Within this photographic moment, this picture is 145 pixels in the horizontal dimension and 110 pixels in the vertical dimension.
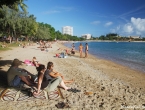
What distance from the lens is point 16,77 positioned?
6.27 m

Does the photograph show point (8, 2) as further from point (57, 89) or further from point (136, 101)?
point (136, 101)

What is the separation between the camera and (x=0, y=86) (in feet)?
21.8

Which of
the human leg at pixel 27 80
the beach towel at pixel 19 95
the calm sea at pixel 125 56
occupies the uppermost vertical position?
the human leg at pixel 27 80

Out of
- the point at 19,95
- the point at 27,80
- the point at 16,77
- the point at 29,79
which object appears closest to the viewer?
the point at 19,95

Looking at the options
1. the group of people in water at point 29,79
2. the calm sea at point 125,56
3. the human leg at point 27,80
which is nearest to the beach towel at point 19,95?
the group of people in water at point 29,79

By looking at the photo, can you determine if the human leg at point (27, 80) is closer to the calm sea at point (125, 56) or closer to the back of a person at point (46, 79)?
the back of a person at point (46, 79)

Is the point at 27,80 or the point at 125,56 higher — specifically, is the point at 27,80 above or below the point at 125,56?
above

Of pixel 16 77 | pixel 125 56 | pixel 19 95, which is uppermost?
pixel 16 77

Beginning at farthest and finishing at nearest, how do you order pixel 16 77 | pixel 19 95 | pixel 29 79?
1. pixel 29 79
2. pixel 16 77
3. pixel 19 95

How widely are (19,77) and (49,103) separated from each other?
1936mm

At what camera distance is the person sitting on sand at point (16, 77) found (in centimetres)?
603

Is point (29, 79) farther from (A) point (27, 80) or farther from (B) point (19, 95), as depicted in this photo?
(B) point (19, 95)

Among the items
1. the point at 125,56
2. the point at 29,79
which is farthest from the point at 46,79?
the point at 125,56

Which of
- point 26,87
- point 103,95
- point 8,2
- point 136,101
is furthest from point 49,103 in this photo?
point 8,2
